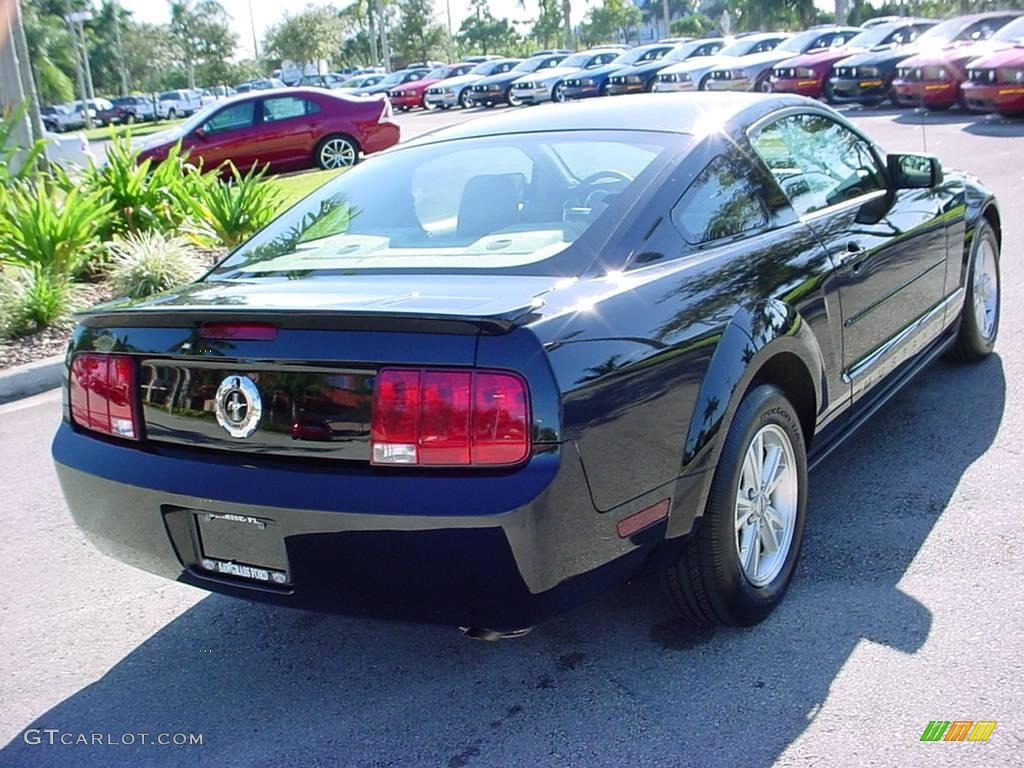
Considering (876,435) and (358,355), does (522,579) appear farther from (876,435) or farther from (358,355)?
(876,435)

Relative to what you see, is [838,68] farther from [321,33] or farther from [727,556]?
[321,33]

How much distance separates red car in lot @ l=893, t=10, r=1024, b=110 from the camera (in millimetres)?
17672

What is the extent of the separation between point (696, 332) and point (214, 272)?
1722mm

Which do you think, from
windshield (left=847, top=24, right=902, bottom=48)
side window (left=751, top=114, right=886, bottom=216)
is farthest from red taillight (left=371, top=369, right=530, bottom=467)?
windshield (left=847, top=24, right=902, bottom=48)

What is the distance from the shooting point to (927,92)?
18.0 meters

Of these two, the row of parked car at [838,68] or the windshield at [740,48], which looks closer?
the row of parked car at [838,68]

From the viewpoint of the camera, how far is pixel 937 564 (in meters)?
3.57

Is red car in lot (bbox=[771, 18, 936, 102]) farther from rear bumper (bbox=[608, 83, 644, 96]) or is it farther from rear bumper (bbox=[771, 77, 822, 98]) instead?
rear bumper (bbox=[608, 83, 644, 96])

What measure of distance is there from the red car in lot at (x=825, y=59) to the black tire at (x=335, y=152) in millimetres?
8832

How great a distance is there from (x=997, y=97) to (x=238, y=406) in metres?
15.8

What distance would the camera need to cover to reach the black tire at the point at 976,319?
525 cm

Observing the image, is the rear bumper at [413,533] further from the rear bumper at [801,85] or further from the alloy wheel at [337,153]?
the rear bumper at [801,85]

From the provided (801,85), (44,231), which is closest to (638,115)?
(44,231)

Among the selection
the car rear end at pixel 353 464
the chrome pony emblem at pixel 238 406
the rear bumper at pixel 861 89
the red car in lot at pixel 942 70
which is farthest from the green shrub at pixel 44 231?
the rear bumper at pixel 861 89
